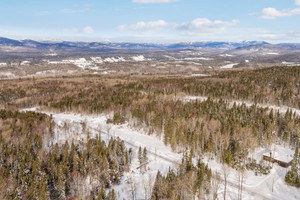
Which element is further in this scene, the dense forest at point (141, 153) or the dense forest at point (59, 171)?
the dense forest at point (141, 153)

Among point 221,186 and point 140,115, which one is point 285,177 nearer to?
point 221,186

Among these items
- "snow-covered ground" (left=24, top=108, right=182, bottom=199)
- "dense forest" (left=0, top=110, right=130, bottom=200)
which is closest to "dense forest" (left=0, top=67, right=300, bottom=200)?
"dense forest" (left=0, top=110, right=130, bottom=200)

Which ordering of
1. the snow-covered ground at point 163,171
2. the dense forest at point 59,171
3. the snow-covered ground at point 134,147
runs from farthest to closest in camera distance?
the snow-covered ground at point 134,147 → the snow-covered ground at point 163,171 → the dense forest at point 59,171

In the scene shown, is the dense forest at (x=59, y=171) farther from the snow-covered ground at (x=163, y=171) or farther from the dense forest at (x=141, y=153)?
the snow-covered ground at (x=163, y=171)

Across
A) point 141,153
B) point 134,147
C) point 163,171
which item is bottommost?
point 134,147

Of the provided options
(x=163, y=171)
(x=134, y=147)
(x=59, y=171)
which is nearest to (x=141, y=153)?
(x=134, y=147)

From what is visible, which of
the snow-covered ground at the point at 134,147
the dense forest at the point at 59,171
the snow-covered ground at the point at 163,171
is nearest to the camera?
the dense forest at the point at 59,171

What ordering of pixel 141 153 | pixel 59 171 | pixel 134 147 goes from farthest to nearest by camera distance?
pixel 134 147
pixel 141 153
pixel 59 171

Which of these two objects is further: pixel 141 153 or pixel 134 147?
pixel 134 147

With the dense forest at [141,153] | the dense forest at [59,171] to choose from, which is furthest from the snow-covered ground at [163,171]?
the dense forest at [59,171]

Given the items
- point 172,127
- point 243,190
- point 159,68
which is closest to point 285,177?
point 243,190

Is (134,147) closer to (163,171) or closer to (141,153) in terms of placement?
(141,153)

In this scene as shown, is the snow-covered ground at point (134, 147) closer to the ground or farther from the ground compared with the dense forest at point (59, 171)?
closer to the ground
